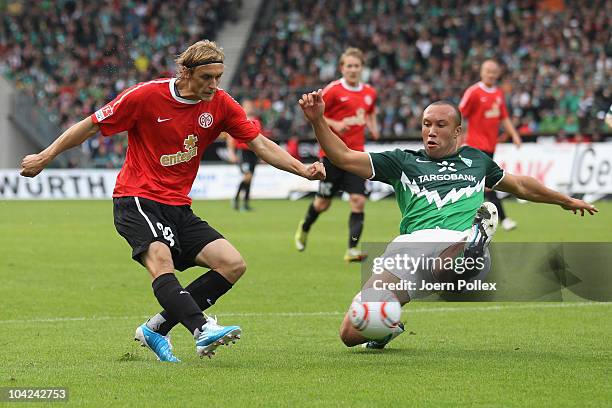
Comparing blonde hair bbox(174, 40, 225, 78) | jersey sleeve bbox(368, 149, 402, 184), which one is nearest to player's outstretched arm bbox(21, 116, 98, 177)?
blonde hair bbox(174, 40, 225, 78)

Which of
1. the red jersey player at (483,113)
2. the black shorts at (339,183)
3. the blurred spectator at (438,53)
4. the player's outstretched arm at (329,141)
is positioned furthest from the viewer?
the blurred spectator at (438,53)

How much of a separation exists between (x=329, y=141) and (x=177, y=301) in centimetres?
141

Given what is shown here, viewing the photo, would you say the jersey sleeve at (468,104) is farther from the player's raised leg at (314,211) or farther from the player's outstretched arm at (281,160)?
the player's outstretched arm at (281,160)

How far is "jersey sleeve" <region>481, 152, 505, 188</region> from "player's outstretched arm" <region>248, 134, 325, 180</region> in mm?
1162

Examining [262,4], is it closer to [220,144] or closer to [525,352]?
[220,144]

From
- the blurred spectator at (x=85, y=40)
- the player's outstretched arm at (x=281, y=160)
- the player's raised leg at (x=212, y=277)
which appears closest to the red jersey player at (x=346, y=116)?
the player's outstretched arm at (x=281, y=160)

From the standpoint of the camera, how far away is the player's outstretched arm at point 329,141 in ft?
23.5

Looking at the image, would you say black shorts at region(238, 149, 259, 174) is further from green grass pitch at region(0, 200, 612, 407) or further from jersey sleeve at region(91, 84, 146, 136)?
jersey sleeve at region(91, 84, 146, 136)

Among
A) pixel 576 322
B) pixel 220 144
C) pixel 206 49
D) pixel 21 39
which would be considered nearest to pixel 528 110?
pixel 220 144

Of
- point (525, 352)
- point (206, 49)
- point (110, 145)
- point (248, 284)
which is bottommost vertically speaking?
point (110, 145)

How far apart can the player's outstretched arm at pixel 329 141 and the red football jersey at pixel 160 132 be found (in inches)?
32.0

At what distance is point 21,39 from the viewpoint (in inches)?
1588

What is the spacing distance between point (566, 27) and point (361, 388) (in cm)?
3031

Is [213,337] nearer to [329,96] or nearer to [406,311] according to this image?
[406,311]
